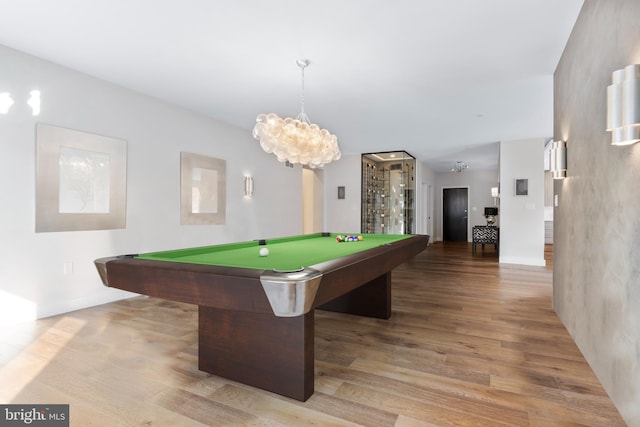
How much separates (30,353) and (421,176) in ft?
28.6

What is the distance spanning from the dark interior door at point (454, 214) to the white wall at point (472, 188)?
0.15 m

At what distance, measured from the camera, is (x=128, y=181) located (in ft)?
13.0

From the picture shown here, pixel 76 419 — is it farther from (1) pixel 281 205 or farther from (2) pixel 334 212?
(2) pixel 334 212

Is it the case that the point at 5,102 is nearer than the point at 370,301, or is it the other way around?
the point at 5,102

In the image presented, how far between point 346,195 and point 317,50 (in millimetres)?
5445

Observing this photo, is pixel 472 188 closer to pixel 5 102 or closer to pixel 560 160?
pixel 560 160

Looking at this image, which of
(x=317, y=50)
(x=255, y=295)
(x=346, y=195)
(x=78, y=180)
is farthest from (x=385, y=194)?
(x=255, y=295)

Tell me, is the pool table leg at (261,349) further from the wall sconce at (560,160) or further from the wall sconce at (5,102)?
the wall sconce at (5,102)

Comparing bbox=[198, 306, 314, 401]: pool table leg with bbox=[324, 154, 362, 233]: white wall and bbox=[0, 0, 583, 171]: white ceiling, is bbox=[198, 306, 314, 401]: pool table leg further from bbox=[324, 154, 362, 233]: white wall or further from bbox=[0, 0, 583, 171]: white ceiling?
bbox=[324, 154, 362, 233]: white wall

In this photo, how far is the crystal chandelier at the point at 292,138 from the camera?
3.05m

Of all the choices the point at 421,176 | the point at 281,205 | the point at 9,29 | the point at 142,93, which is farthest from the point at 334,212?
the point at 9,29

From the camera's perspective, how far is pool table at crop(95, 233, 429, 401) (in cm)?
135

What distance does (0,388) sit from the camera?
1864 millimetres

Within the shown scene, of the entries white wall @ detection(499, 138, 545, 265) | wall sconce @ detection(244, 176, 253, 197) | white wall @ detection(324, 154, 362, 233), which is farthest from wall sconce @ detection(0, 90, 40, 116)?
white wall @ detection(499, 138, 545, 265)
